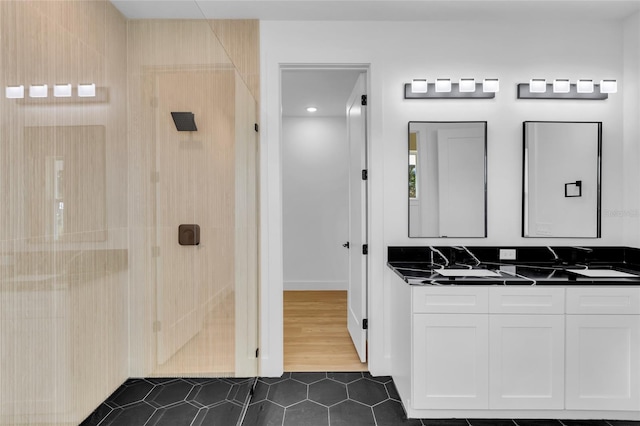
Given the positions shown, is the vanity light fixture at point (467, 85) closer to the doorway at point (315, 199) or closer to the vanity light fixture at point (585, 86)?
the vanity light fixture at point (585, 86)

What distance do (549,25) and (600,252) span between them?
1.64 meters

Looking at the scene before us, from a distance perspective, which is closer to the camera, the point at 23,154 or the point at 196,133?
the point at 23,154

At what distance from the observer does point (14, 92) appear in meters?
0.65

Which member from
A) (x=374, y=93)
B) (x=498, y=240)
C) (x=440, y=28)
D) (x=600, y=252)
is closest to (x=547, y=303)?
(x=498, y=240)

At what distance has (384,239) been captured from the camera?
8.16ft

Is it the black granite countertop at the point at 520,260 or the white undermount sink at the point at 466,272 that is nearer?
the white undermount sink at the point at 466,272

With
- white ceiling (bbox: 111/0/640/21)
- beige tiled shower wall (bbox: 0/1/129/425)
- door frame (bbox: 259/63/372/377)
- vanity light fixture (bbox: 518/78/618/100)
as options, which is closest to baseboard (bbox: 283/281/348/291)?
door frame (bbox: 259/63/372/377)

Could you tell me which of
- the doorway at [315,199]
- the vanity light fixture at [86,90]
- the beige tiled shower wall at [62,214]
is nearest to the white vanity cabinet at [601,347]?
the doorway at [315,199]

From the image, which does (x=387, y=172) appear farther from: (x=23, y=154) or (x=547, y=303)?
(x=23, y=154)

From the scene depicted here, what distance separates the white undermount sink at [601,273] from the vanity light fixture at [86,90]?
8.21 ft

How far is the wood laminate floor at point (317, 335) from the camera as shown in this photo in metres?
2.65

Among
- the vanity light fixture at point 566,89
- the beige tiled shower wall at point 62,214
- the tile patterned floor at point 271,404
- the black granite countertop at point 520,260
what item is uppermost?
the vanity light fixture at point 566,89

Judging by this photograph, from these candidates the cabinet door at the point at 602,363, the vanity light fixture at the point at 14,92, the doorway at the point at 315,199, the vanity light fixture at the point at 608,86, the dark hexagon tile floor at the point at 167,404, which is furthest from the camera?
the doorway at the point at 315,199

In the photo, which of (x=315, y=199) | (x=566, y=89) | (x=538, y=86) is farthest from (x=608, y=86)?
(x=315, y=199)
